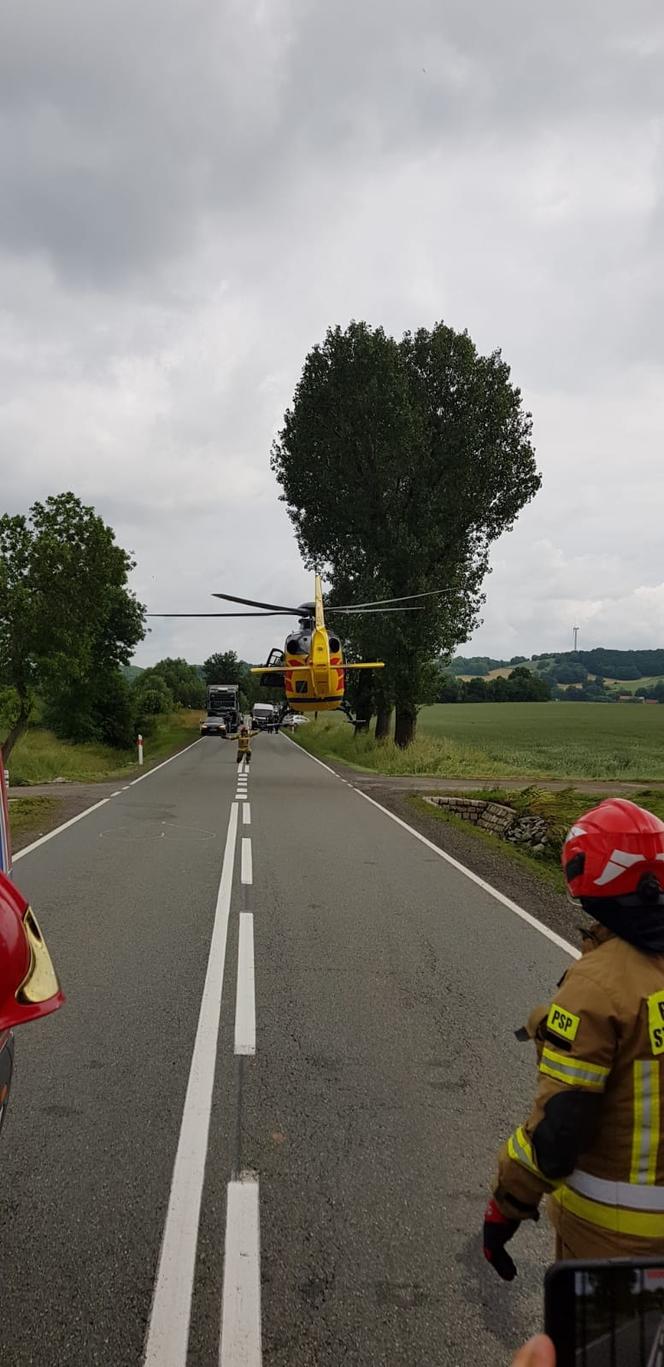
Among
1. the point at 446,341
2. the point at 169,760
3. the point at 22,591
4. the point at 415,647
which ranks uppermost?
the point at 446,341

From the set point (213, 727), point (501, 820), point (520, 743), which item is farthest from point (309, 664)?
point (213, 727)

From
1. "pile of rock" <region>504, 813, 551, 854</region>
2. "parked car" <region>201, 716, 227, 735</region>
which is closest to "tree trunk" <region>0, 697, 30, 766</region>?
"pile of rock" <region>504, 813, 551, 854</region>

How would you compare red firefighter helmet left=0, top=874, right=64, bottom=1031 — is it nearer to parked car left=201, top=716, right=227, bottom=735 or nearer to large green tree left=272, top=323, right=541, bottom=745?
large green tree left=272, top=323, right=541, bottom=745

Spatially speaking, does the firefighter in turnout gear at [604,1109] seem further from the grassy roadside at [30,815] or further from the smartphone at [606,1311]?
the grassy roadside at [30,815]

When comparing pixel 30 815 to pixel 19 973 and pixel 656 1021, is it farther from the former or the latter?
pixel 656 1021

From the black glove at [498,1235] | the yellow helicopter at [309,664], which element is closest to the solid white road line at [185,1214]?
the black glove at [498,1235]

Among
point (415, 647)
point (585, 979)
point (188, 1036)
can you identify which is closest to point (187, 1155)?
point (188, 1036)

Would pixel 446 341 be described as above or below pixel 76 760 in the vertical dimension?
above

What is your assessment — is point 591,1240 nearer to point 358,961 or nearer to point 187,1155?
point 187,1155

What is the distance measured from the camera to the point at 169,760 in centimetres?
3569

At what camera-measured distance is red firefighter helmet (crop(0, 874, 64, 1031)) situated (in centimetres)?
229

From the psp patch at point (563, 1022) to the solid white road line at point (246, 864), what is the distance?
324 inches

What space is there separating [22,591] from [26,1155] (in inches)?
1093

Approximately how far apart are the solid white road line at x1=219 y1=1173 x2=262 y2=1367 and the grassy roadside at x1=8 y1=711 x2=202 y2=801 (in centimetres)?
2289
